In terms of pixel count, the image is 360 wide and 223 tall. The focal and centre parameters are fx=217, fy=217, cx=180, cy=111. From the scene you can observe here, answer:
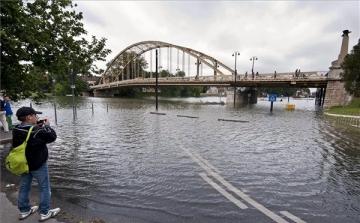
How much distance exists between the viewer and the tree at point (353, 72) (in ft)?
78.0

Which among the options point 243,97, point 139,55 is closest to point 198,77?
point 243,97

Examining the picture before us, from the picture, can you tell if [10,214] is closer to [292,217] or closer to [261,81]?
[292,217]

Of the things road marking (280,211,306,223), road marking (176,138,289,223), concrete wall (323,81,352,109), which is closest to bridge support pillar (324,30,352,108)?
concrete wall (323,81,352,109)

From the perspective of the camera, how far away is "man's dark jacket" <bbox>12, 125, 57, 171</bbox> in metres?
3.13

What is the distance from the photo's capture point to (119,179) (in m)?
5.09

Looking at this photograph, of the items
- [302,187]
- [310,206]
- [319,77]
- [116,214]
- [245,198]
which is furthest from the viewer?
[319,77]

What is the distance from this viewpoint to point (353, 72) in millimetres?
24031

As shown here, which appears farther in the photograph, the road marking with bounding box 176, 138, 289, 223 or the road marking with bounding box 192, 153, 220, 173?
the road marking with bounding box 192, 153, 220, 173

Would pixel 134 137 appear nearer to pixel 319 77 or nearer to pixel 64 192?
pixel 64 192

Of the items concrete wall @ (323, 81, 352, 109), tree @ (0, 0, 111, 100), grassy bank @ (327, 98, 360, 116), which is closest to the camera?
tree @ (0, 0, 111, 100)

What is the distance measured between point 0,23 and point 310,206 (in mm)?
7535

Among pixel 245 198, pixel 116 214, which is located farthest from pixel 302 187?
pixel 116 214

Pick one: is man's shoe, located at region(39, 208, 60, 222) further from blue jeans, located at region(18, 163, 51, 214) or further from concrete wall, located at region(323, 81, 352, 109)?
concrete wall, located at region(323, 81, 352, 109)

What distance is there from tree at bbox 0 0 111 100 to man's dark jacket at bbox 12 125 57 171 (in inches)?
114
